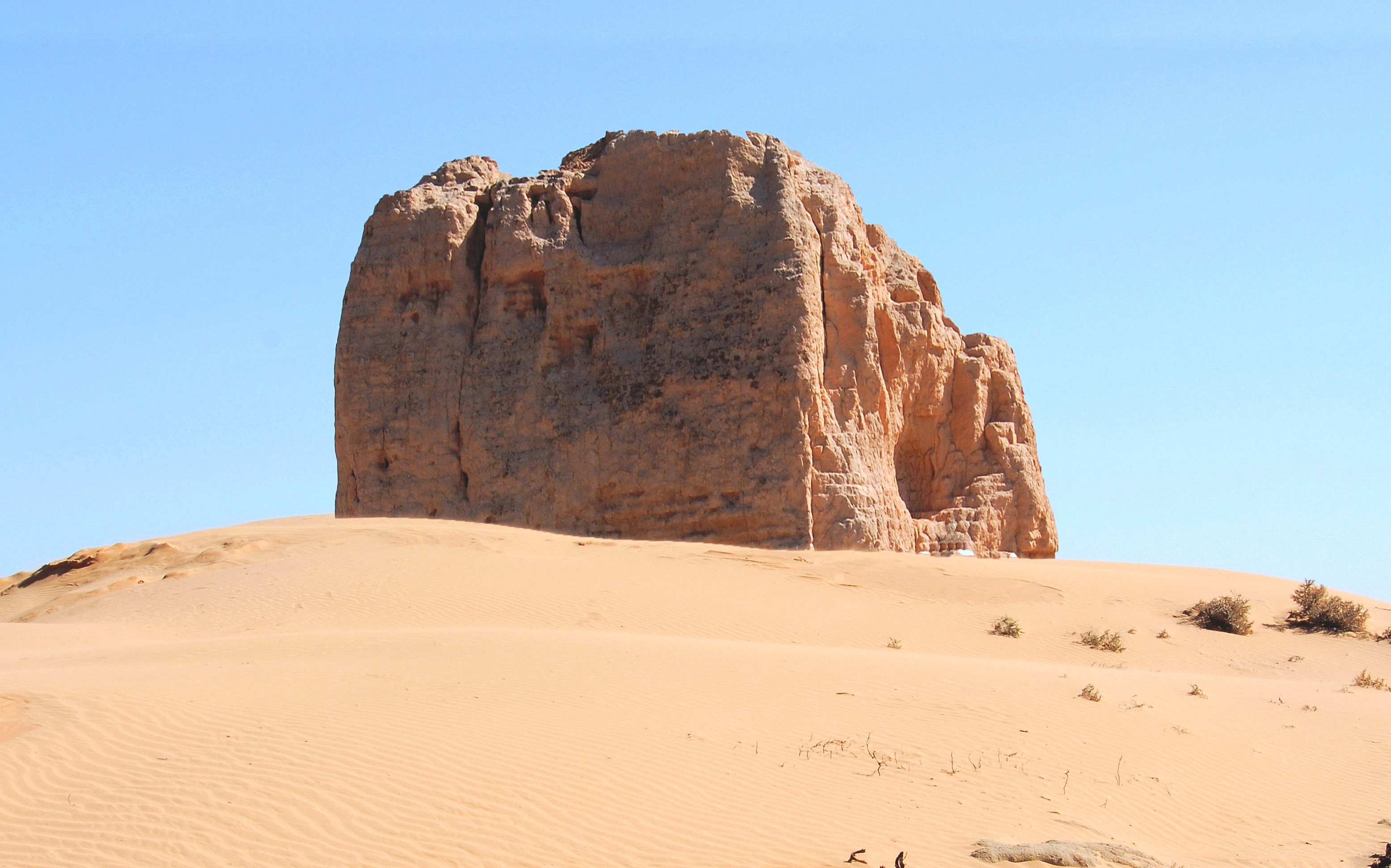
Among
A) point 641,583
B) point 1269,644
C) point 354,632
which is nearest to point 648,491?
point 641,583

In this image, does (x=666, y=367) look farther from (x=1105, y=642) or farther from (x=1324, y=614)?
(x=1324, y=614)

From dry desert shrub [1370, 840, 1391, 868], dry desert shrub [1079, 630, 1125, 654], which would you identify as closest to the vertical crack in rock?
dry desert shrub [1079, 630, 1125, 654]

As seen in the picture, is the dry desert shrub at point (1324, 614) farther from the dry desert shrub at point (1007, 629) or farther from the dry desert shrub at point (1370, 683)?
the dry desert shrub at point (1007, 629)

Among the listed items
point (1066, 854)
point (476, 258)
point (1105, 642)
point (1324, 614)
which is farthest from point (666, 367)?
point (1066, 854)

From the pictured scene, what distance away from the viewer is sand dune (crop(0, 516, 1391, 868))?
19.0ft

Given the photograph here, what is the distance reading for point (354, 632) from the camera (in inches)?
432

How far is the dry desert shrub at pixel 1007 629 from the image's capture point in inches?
518

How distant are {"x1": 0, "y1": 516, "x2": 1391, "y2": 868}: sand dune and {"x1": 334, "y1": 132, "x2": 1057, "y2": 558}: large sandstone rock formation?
2347 mm

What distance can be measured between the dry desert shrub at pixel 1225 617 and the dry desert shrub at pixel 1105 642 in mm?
1763

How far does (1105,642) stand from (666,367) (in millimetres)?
7058

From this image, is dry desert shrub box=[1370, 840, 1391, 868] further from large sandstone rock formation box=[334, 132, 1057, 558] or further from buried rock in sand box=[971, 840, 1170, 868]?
large sandstone rock formation box=[334, 132, 1057, 558]

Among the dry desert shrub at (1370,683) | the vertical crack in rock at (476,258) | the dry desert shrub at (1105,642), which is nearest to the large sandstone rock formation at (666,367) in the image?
the vertical crack in rock at (476,258)

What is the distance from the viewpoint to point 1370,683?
39.2 ft

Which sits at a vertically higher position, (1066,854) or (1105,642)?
(1105,642)
